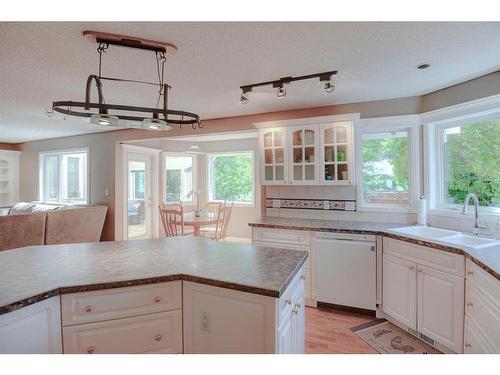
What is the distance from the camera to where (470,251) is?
5.82ft

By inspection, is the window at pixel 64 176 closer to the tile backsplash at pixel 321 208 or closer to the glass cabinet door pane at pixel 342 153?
the tile backsplash at pixel 321 208

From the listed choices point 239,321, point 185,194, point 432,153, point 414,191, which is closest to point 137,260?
point 239,321

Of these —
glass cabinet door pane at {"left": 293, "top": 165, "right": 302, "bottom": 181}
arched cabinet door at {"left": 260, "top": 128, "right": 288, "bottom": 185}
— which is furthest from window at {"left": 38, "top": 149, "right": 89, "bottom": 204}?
glass cabinet door pane at {"left": 293, "top": 165, "right": 302, "bottom": 181}

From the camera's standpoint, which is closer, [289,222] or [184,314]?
[184,314]

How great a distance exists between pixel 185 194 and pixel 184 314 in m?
4.67

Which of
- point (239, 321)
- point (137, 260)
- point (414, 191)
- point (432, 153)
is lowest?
point (239, 321)

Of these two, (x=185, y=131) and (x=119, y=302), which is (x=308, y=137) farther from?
(x=119, y=302)

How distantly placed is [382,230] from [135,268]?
6.92 feet

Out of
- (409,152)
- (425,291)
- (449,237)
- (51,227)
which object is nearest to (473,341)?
(425,291)

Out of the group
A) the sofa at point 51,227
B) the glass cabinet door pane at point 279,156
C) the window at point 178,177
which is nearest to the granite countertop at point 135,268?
the glass cabinet door pane at point 279,156

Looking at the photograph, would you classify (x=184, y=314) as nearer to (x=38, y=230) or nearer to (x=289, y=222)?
(x=289, y=222)

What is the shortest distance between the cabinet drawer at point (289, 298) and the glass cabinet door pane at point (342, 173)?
161 centimetres

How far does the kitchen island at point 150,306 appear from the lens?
1194 mm

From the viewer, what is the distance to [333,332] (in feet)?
7.70
